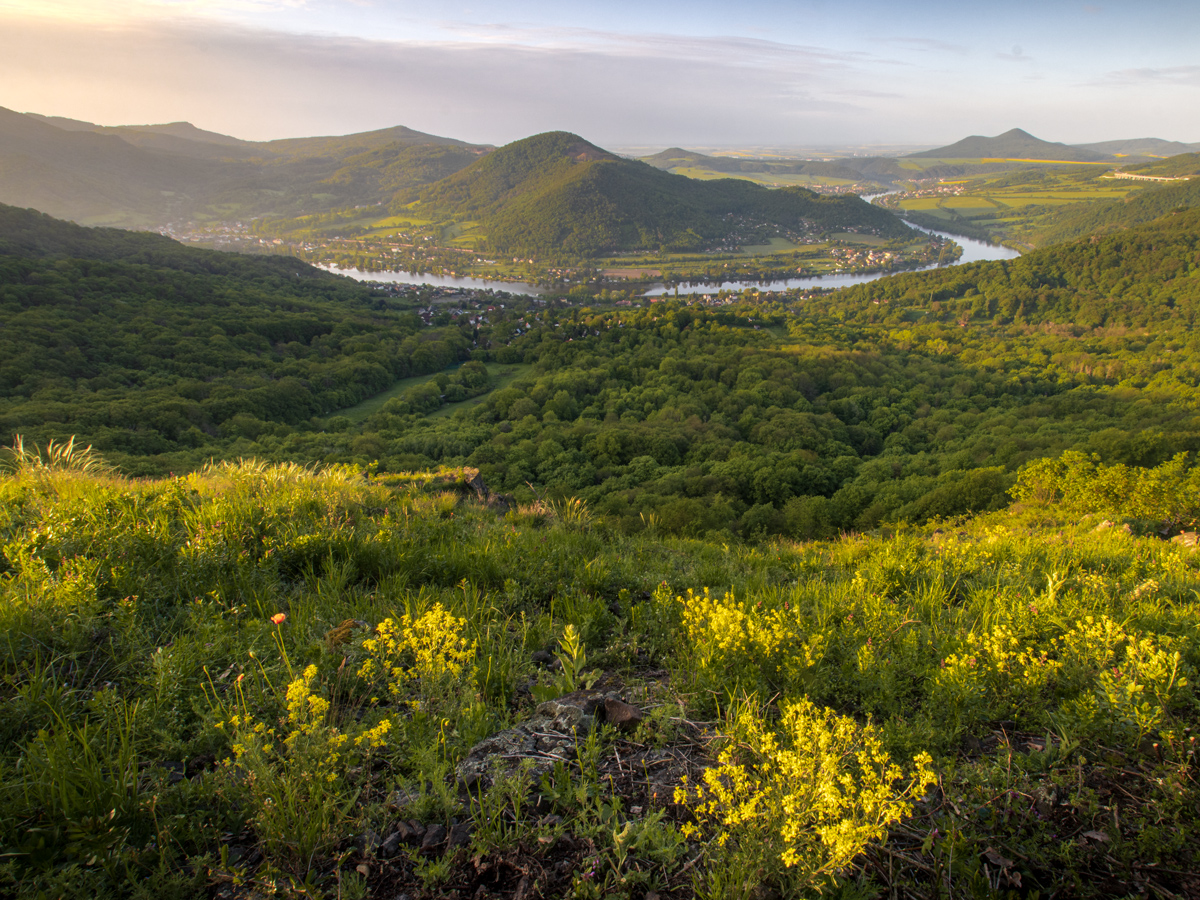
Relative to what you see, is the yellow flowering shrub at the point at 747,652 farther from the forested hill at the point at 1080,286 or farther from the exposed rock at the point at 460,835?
the forested hill at the point at 1080,286

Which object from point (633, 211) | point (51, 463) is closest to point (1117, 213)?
point (633, 211)

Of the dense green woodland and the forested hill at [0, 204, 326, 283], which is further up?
the forested hill at [0, 204, 326, 283]

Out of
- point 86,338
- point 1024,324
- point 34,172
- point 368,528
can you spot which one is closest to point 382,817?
point 368,528

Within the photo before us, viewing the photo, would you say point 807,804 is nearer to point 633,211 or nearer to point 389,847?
point 389,847

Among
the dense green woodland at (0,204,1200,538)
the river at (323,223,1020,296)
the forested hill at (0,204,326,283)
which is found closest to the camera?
the dense green woodland at (0,204,1200,538)

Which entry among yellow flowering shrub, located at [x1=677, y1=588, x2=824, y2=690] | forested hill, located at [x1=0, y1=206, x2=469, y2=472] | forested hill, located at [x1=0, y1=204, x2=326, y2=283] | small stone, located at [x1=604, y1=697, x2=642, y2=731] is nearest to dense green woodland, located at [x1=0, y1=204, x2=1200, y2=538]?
forested hill, located at [x1=0, y1=206, x2=469, y2=472]

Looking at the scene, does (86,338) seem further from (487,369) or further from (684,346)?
(684,346)

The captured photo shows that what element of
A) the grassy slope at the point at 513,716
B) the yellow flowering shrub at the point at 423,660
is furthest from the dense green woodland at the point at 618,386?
the yellow flowering shrub at the point at 423,660

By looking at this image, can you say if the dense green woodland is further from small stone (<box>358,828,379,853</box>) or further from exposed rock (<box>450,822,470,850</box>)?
small stone (<box>358,828,379,853</box>)
